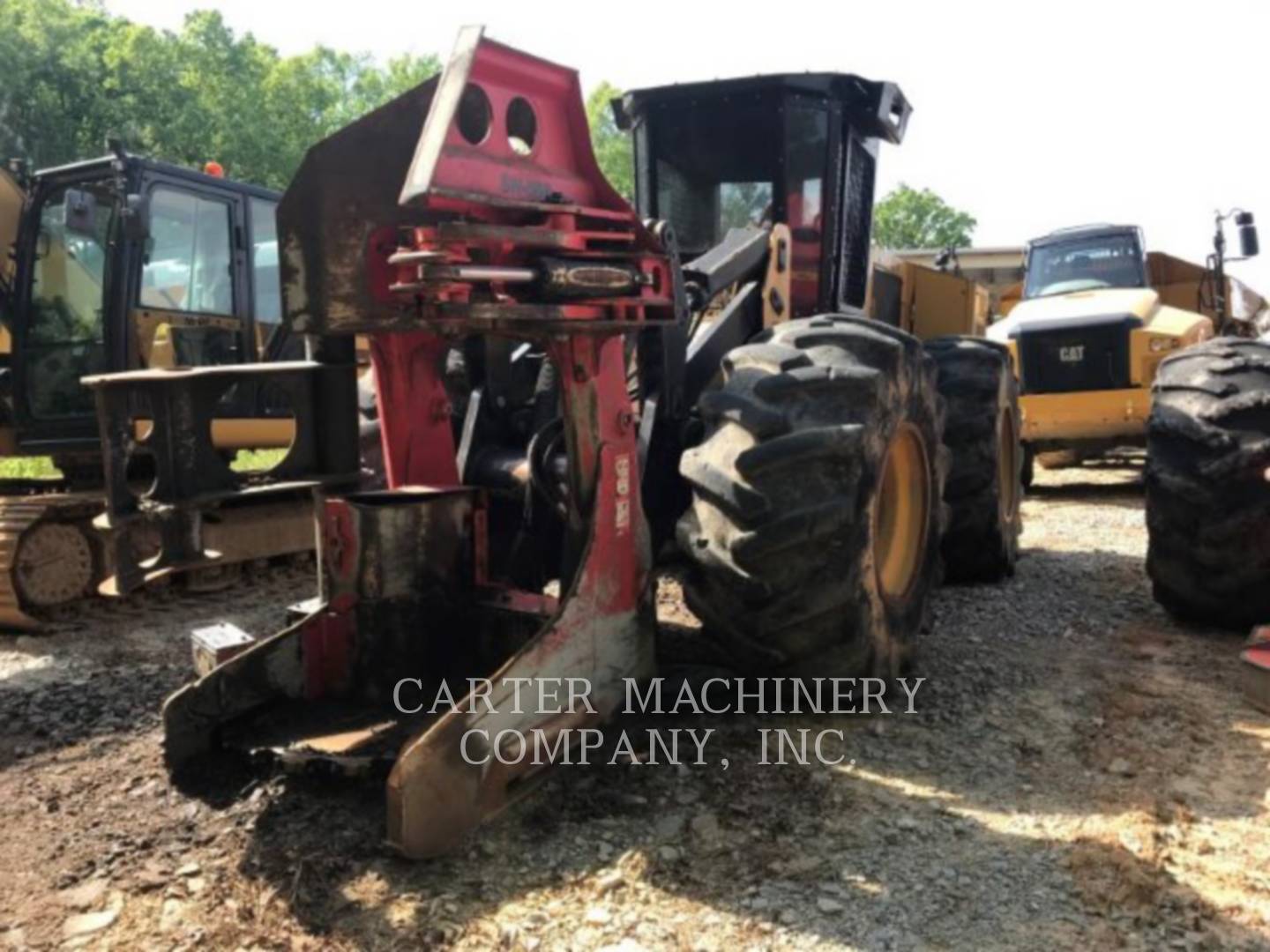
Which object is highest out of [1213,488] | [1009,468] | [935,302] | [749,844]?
[935,302]

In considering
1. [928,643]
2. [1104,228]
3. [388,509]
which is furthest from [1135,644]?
[1104,228]

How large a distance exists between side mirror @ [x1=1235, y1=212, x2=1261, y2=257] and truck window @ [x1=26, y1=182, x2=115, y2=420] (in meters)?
9.53

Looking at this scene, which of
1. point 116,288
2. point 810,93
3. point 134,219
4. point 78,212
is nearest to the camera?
point 810,93

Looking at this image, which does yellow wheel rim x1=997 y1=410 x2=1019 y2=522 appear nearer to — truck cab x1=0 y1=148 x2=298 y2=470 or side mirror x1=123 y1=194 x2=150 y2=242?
truck cab x1=0 y1=148 x2=298 y2=470

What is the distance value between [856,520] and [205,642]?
206 centimetres

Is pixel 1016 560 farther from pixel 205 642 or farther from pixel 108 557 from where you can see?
pixel 108 557

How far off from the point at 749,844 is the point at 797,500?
0.97 metres

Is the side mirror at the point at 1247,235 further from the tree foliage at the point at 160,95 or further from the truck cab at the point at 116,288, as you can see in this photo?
the tree foliage at the point at 160,95

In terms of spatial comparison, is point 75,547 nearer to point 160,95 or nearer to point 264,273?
point 264,273

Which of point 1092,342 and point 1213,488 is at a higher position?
point 1092,342

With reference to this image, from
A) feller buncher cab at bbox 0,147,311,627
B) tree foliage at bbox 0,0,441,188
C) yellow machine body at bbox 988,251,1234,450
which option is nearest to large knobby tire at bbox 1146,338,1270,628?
yellow machine body at bbox 988,251,1234,450

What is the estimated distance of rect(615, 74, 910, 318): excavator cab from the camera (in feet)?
16.3

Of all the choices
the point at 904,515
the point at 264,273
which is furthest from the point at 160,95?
the point at 904,515

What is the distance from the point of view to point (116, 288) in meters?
6.86
